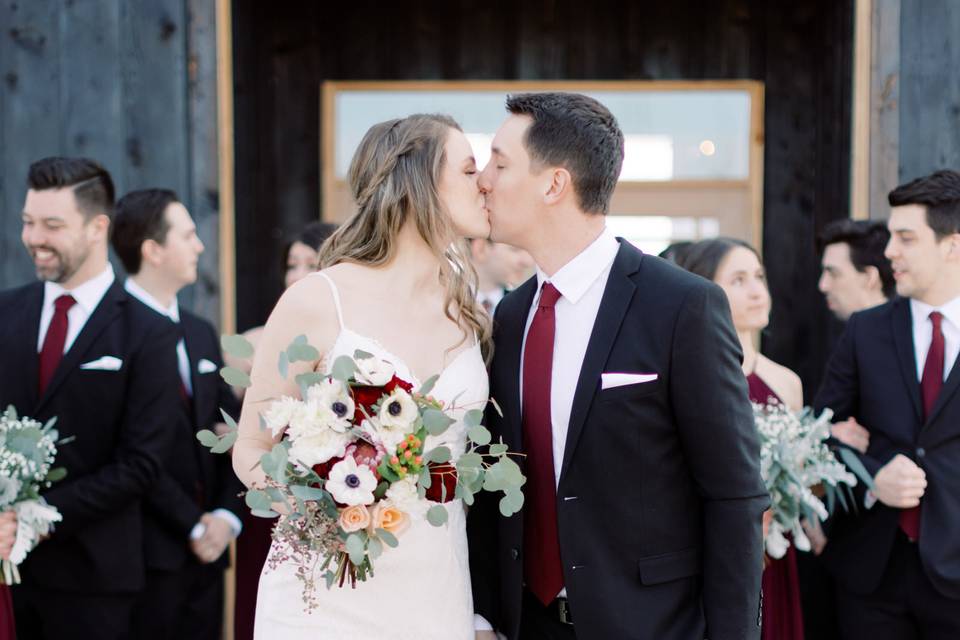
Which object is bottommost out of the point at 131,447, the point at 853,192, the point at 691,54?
the point at 131,447

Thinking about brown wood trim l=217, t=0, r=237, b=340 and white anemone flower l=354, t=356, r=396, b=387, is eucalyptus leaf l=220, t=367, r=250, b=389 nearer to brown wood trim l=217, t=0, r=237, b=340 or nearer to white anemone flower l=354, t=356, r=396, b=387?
white anemone flower l=354, t=356, r=396, b=387

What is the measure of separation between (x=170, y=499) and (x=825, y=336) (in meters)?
4.02

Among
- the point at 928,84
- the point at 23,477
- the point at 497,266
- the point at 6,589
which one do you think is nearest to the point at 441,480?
the point at 23,477

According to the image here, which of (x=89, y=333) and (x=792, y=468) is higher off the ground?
(x=89, y=333)

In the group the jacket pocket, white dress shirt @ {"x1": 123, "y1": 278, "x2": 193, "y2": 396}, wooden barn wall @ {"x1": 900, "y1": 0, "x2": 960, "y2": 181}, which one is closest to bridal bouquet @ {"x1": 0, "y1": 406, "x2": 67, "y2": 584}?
white dress shirt @ {"x1": 123, "y1": 278, "x2": 193, "y2": 396}

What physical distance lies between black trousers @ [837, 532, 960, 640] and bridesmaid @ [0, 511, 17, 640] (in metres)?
3.07

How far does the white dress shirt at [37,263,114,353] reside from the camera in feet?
13.5

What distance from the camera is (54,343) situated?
408 cm

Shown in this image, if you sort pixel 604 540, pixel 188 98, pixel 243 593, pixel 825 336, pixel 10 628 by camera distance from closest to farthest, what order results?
pixel 604 540 → pixel 10 628 → pixel 243 593 → pixel 188 98 → pixel 825 336

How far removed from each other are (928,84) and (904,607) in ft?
9.08

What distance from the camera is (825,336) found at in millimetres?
6461

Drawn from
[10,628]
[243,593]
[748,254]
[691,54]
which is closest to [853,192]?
[748,254]

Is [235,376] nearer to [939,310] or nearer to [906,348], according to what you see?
[906,348]

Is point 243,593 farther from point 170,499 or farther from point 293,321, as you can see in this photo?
point 293,321
